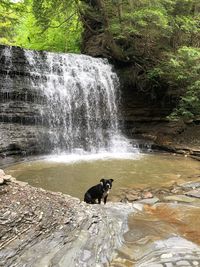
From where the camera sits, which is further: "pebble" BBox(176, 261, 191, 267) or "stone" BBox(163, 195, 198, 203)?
"stone" BBox(163, 195, 198, 203)

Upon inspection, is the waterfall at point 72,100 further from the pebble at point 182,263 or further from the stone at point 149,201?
the pebble at point 182,263

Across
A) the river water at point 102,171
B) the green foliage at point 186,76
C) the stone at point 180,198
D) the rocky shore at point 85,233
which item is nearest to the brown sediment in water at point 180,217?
the rocky shore at point 85,233

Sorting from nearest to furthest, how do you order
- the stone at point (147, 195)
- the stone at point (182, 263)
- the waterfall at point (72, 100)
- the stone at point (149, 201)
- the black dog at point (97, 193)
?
the stone at point (182, 263) < the black dog at point (97, 193) < the stone at point (149, 201) < the stone at point (147, 195) < the waterfall at point (72, 100)

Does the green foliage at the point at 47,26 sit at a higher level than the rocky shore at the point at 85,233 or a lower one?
higher

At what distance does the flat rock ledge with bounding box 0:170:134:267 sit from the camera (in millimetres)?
4043

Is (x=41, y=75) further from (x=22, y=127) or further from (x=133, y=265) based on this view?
(x=133, y=265)

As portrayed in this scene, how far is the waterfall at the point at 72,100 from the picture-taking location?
47.6 ft

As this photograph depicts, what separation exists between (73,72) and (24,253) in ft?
41.3

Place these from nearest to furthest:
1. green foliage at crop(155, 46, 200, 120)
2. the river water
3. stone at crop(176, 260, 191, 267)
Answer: stone at crop(176, 260, 191, 267) < the river water < green foliage at crop(155, 46, 200, 120)

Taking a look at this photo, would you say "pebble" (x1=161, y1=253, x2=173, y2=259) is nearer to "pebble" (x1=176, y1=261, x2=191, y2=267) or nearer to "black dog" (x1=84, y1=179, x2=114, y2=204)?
"pebble" (x1=176, y1=261, x2=191, y2=267)

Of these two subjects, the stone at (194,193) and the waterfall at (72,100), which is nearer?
the stone at (194,193)

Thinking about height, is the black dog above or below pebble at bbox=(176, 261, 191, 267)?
above

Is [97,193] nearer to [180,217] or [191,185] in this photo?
[180,217]

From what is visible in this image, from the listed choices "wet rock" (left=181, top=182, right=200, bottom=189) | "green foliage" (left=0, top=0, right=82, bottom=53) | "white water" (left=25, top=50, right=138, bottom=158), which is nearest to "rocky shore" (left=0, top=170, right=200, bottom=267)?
"wet rock" (left=181, top=182, right=200, bottom=189)
